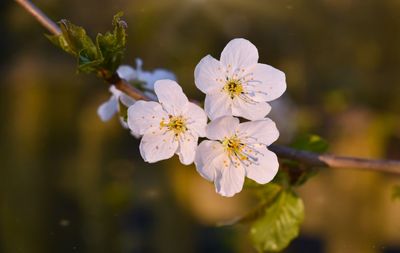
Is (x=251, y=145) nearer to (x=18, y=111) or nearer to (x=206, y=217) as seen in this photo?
(x=18, y=111)

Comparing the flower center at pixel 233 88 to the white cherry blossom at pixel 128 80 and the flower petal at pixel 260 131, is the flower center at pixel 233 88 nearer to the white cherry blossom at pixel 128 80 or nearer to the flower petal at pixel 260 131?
the flower petal at pixel 260 131

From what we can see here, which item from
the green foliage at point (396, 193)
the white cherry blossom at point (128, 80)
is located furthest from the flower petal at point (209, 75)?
the green foliage at point (396, 193)

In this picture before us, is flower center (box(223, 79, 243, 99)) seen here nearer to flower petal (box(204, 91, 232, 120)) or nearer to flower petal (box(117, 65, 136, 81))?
flower petal (box(204, 91, 232, 120))

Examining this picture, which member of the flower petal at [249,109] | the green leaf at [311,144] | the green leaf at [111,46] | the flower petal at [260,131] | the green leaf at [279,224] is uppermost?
the green leaf at [111,46]

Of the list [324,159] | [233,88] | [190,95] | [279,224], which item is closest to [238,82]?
[233,88]

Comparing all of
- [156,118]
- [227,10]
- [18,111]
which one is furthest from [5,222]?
[156,118]

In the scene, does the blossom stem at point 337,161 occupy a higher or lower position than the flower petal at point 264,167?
lower

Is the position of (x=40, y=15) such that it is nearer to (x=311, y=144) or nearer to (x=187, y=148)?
(x=187, y=148)
